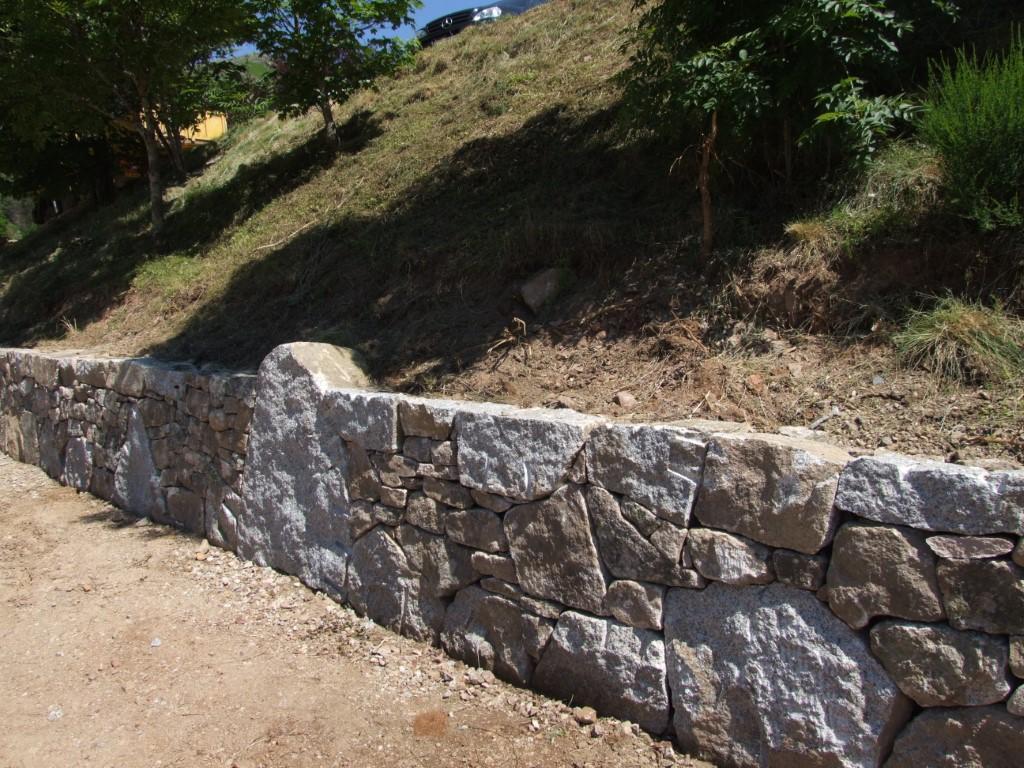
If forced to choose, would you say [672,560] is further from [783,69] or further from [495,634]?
[783,69]

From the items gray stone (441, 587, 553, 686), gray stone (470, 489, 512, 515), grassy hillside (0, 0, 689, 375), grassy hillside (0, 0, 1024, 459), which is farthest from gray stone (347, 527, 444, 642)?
grassy hillside (0, 0, 689, 375)

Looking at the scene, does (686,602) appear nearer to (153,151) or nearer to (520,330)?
(520,330)

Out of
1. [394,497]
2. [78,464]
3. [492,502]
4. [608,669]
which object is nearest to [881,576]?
[608,669]

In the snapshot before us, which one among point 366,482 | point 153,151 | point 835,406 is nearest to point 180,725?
point 366,482

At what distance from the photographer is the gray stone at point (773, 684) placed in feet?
8.12

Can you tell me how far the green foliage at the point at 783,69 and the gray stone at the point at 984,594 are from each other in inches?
90.6

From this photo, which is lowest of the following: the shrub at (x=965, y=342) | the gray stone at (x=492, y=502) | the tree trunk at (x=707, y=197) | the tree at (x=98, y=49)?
the gray stone at (x=492, y=502)

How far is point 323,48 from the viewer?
9.88 metres

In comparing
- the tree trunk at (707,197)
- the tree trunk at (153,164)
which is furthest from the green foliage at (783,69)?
the tree trunk at (153,164)

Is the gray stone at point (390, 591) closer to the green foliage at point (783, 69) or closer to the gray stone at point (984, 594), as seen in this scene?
the gray stone at point (984, 594)

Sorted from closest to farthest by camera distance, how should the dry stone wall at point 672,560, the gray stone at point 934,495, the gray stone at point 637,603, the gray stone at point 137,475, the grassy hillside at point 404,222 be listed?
the gray stone at point 934,495
the dry stone wall at point 672,560
the gray stone at point 637,603
the grassy hillside at point 404,222
the gray stone at point 137,475

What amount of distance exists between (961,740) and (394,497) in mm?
2526

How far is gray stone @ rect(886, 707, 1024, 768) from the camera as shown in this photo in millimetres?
2232

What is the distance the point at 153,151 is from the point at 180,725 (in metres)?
9.19
